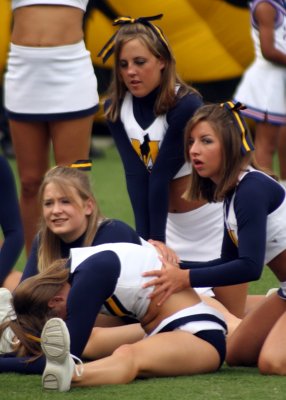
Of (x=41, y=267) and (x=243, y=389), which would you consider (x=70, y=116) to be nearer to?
(x=41, y=267)

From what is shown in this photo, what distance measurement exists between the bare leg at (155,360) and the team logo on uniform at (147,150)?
108 cm

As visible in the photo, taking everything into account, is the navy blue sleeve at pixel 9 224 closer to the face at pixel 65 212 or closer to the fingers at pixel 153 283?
the face at pixel 65 212

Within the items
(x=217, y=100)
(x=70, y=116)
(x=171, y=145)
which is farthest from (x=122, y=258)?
(x=217, y=100)

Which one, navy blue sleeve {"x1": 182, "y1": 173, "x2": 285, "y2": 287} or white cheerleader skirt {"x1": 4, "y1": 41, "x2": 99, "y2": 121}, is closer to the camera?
navy blue sleeve {"x1": 182, "y1": 173, "x2": 285, "y2": 287}

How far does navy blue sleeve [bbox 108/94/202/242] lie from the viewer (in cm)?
465

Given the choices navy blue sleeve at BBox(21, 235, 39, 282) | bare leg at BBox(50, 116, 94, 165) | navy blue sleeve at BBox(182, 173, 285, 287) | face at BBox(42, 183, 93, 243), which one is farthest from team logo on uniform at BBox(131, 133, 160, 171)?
navy blue sleeve at BBox(182, 173, 285, 287)

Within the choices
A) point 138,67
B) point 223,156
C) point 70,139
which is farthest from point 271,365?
point 70,139

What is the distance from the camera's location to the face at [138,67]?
460 centimetres

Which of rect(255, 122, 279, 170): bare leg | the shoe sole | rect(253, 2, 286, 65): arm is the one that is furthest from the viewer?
rect(255, 122, 279, 170): bare leg

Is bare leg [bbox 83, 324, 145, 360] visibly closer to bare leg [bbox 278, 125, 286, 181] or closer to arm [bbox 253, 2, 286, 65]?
arm [bbox 253, 2, 286, 65]

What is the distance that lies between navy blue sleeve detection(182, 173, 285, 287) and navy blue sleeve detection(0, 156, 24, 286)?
987 millimetres

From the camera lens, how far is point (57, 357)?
3.43 metres

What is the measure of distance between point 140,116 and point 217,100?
4.72m

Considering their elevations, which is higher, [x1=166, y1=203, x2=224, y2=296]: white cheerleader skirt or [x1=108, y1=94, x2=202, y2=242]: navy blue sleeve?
[x1=108, y1=94, x2=202, y2=242]: navy blue sleeve
